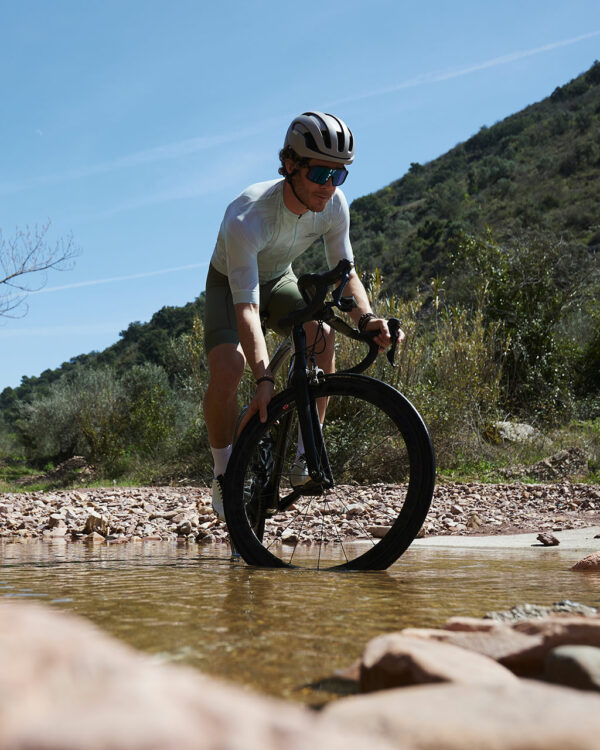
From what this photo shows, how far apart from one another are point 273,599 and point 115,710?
5.30ft

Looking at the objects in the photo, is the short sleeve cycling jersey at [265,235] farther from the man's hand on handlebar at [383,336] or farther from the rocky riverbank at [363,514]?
the rocky riverbank at [363,514]

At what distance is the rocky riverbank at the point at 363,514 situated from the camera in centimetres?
566

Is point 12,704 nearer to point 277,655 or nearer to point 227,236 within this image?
point 277,655

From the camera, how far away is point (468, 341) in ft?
34.6

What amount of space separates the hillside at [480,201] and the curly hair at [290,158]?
22.5 metres

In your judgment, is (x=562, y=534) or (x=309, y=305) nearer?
(x=309, y=305)

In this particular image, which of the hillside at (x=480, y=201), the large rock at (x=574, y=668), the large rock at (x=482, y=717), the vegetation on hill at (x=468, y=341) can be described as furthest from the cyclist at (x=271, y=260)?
the hillside at (x=480, y=201)

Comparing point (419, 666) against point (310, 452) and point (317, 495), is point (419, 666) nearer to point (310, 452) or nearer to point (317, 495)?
point (310, 452)

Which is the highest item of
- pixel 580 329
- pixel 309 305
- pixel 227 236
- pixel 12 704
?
pixel 580 329

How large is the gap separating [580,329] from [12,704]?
1758cm

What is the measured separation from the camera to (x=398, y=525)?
3082 millimetres

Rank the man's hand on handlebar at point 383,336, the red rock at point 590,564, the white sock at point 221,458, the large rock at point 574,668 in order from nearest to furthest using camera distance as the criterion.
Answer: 1. the large rock at point 574,668
2. the red rock at point 590,564
3. the man's hand on handlebar at point 383,336
4. the white sock at point 221,458

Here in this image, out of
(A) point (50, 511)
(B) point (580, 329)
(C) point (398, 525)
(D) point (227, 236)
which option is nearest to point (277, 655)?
(C) point (398, 525)

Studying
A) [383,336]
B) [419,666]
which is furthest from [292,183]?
[419,666]
